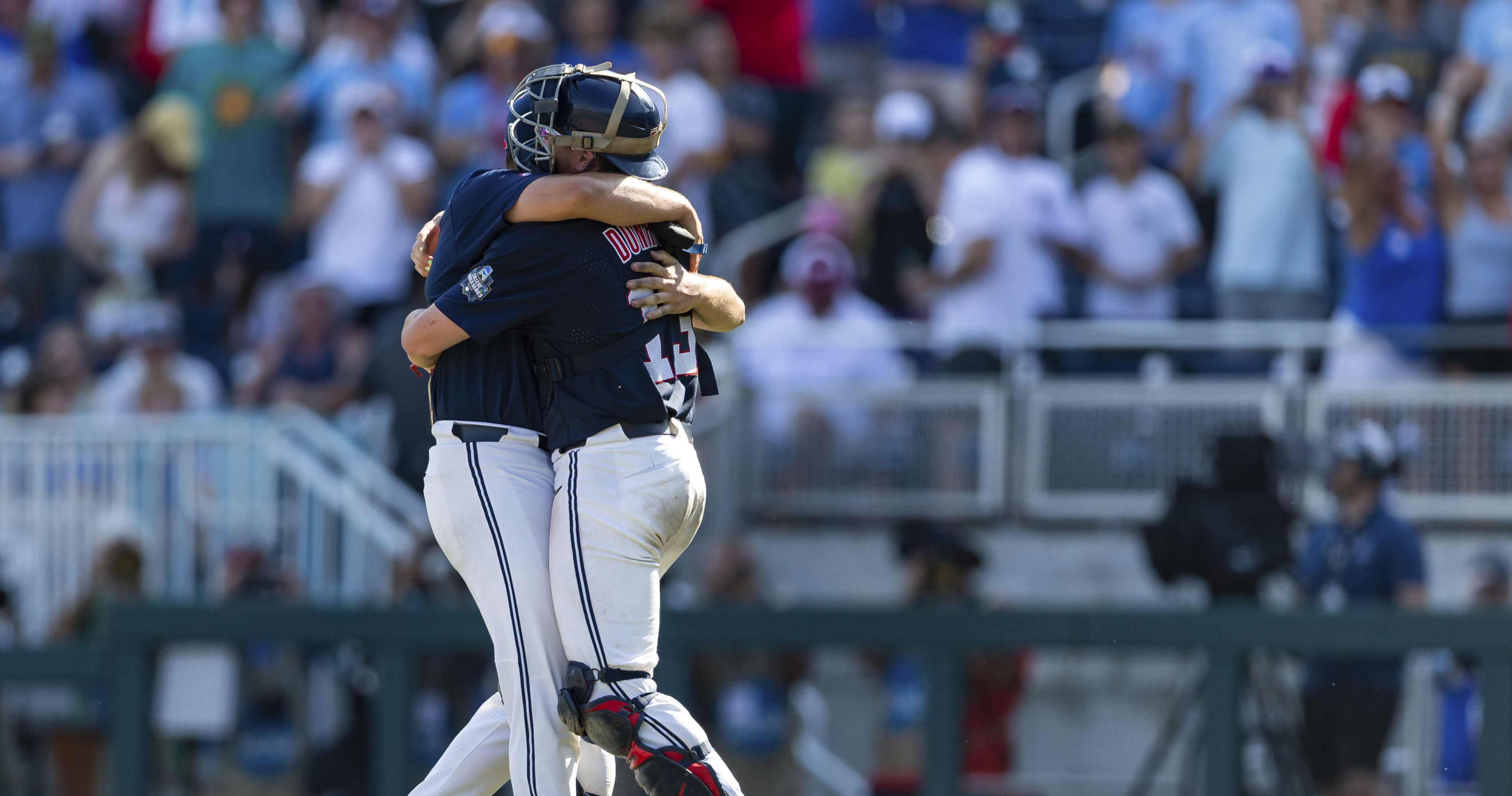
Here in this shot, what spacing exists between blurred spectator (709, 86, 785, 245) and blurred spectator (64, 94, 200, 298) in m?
3.14

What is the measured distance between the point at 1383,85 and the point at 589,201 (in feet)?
19.0

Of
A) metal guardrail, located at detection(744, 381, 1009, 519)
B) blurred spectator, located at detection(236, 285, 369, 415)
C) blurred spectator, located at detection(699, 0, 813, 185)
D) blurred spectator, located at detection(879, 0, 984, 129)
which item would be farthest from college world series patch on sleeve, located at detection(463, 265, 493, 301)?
blurred spectator, located at detection(699, 0, 813, 185)

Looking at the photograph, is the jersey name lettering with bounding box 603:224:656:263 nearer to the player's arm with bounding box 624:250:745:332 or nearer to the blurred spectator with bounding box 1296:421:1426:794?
the player's arm with bounding box 624:250:745:332

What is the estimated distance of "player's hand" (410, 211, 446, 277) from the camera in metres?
5.05

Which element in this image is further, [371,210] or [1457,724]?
[371,210]

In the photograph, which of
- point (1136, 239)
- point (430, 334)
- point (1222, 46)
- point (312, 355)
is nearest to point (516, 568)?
point (430, 334)

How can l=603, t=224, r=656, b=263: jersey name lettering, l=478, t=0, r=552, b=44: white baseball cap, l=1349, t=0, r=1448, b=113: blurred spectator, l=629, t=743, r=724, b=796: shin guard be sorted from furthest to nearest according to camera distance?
l=478, t=0, r=552, b=44: white baseball cap, l=1349, t=0, r=1448, b=113: blurred spectator, l=603, t=224, r=656, b=263: jersey name lettering, l=629, t=743, r=724, b=796: shin guard

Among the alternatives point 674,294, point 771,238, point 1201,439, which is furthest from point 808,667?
point 674,294

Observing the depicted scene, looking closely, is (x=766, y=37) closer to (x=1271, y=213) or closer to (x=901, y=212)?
(x=901, y=212)

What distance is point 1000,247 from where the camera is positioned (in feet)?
32.0

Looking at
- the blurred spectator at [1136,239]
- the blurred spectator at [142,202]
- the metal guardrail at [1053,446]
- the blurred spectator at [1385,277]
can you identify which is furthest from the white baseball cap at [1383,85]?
the blurred spectator at [142,202]

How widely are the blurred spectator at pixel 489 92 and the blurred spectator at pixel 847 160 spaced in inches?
67.5

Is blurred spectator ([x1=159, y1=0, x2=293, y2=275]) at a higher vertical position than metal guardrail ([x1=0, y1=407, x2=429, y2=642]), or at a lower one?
higher

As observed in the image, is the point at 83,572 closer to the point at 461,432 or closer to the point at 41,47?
the point at 41,47
